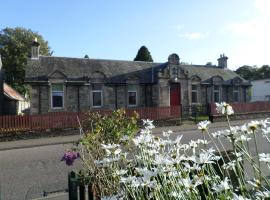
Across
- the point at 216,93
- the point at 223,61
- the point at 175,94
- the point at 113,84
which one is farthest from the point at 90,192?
the point at 223,61

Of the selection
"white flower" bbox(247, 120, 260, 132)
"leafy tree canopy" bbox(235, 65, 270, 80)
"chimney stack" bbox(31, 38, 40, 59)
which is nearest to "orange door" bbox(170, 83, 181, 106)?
"chimney stack" bbox(31, 38, 40, 59)

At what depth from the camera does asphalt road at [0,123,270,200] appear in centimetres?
876

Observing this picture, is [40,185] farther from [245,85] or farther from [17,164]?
[245,85]

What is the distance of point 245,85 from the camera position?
3659 cm

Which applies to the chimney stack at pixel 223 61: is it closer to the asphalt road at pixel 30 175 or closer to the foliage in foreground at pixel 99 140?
the asphalt road at pixel 30 175

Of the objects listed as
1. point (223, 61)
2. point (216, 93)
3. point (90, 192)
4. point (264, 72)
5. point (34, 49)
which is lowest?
point (90, 192)

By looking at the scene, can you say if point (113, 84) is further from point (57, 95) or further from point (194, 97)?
point (194, 97)

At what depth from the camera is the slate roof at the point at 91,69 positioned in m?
26.8

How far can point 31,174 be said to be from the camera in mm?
10867

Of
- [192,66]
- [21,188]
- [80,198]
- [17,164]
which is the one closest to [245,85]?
[192,66]

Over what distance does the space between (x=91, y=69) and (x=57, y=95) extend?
412 cm

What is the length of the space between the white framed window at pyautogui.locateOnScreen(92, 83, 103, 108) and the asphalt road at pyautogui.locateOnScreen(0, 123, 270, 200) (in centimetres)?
1288

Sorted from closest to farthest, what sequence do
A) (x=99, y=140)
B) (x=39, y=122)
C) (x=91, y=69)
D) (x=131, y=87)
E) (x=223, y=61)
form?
(x=99, y=140)
(x=39, y=122)
(x=91, y=69)
(x=131, y=87)
(x=223, y=61)

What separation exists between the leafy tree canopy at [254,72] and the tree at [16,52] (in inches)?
1836
